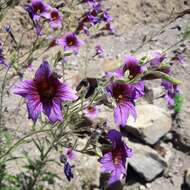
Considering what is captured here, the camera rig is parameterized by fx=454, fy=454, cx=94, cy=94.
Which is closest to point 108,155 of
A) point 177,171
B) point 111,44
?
point 177,171

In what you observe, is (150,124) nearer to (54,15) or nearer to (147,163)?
(147,163)

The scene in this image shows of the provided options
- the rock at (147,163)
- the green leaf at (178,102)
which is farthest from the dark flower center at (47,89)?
the green leaf at (178,102)

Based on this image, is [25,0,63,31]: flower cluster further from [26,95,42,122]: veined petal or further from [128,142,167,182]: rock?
→ [128,142,167,182]: rock

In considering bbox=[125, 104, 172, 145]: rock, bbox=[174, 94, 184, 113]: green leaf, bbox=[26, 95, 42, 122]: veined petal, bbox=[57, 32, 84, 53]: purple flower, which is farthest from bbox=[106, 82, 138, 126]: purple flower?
bbox=[174, 94, 184, 113]: green leaf

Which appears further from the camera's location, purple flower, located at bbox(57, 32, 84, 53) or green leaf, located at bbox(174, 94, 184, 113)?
green leaf, located at bbox(174, 94, 184, 113)

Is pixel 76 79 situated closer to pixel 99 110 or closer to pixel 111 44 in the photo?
pixel 99 110

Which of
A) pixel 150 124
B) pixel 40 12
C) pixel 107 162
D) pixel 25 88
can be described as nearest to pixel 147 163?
pixel 150 124

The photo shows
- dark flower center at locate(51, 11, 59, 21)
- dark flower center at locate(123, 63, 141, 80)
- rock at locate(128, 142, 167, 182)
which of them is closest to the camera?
dark flower center at locate(123, 63, 141, 80)
